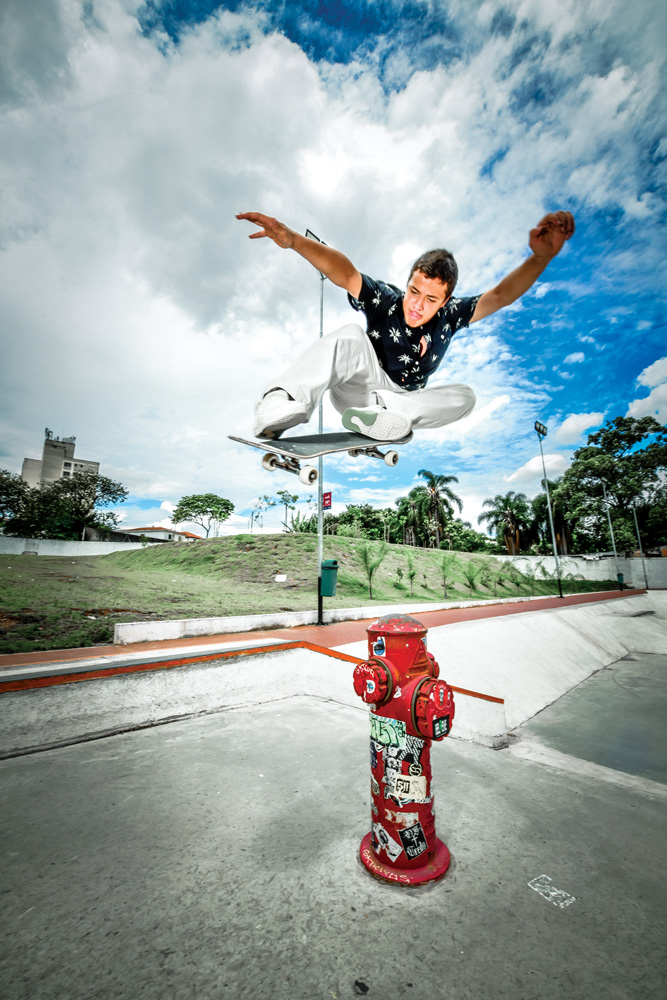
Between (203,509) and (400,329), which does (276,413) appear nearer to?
(400,329)

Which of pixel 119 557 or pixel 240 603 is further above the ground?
pixel 119 557

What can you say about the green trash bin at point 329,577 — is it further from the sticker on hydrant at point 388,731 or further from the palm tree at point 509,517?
the palm tree at point 509,517

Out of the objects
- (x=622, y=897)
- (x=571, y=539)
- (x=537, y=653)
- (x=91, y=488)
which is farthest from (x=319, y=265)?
(x=571, y=539)

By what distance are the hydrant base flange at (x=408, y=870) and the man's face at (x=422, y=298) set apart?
2543mm

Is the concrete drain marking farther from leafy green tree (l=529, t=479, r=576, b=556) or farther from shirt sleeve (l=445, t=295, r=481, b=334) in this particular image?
leafy green tree (l=529, t=479, r=576, b=556)

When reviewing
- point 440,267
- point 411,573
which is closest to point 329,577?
point 440,267

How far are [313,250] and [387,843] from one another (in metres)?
2.73

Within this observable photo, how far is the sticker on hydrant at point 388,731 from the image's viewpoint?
1891mm

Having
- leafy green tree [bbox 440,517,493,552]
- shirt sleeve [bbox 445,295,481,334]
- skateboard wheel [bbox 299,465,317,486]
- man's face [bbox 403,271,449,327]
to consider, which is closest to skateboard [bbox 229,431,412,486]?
skateboard wheel [bbox 299,465,317,486]

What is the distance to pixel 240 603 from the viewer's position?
10.7 meters

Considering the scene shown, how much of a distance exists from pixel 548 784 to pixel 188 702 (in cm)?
303

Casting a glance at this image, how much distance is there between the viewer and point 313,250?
191 centimetres

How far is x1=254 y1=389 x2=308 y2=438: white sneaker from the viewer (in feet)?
5.44

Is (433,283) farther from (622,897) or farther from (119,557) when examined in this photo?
(119,557)
